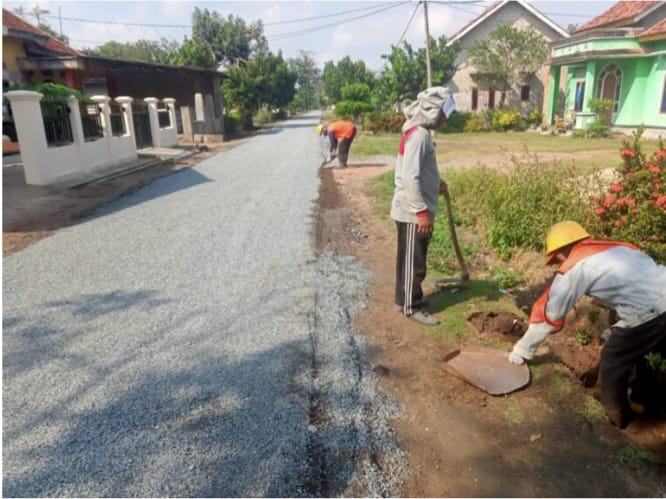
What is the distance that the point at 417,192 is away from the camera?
3.79 m

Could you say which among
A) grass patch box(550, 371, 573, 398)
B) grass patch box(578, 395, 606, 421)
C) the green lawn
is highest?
the green lawn

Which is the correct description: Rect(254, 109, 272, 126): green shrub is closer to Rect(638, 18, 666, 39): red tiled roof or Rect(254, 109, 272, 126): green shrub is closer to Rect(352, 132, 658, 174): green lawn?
Rect(352, 132, 658, 174): green lawn

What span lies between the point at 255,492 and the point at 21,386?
1.89 m

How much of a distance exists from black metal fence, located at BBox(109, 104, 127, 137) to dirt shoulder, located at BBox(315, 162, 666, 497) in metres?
14.0

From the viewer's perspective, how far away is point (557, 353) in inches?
136

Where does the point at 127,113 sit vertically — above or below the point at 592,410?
above

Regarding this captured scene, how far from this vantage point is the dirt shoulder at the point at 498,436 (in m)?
2.30

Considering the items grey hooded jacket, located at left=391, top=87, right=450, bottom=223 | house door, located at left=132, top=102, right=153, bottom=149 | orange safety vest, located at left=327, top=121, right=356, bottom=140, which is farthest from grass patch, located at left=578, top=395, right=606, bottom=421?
house door, located at left=132, top=102, right=153, bottom=149

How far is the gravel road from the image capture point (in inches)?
92.4

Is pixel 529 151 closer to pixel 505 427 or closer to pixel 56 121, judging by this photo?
pixel 56 121

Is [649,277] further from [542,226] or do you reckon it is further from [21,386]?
[21,386]

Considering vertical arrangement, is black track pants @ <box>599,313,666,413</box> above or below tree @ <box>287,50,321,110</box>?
below

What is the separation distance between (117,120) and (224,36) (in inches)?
1136

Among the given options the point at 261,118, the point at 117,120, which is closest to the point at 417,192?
the point at 117,120
